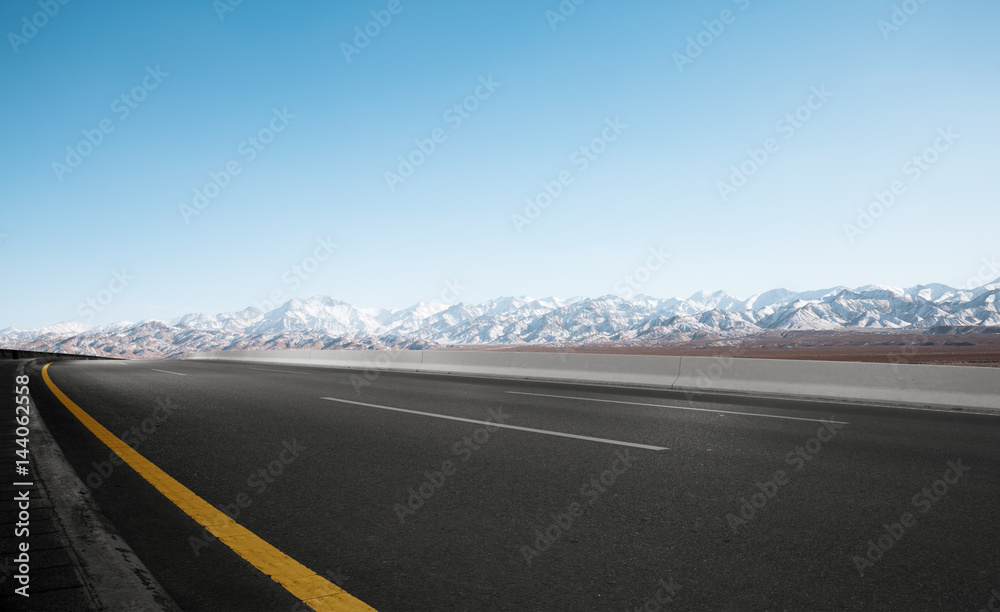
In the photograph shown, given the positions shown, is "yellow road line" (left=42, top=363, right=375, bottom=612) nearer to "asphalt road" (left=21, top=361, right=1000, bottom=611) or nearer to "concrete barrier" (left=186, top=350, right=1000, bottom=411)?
"asphalt road" (left=21, top=361, right=1000, bottom=611)

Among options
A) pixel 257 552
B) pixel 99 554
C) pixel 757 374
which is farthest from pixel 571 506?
pixel 757 374

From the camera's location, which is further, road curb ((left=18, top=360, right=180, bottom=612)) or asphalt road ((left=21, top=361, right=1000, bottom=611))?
asphalt road ((left=21, top=361, right=1000, bottom=611))

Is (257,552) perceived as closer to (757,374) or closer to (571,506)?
→ (571,506)

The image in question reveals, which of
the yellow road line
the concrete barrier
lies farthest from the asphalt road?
the concrete barrier

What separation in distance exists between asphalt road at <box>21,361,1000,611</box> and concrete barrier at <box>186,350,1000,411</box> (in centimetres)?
198

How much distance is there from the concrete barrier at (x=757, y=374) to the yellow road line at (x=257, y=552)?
10.5 m

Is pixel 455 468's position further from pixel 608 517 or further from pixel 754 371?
pixel 754 371

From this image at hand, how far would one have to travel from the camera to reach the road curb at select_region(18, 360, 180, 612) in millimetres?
2525

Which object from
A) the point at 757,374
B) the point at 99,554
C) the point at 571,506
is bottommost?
the point at 571,506

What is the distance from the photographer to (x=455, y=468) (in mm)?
5184

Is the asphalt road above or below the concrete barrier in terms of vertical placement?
below

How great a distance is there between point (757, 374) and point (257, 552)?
1129cm

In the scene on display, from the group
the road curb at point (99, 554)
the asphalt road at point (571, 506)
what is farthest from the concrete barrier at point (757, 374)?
the road curb at point (99, 554)

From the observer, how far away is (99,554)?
3.00 meters
